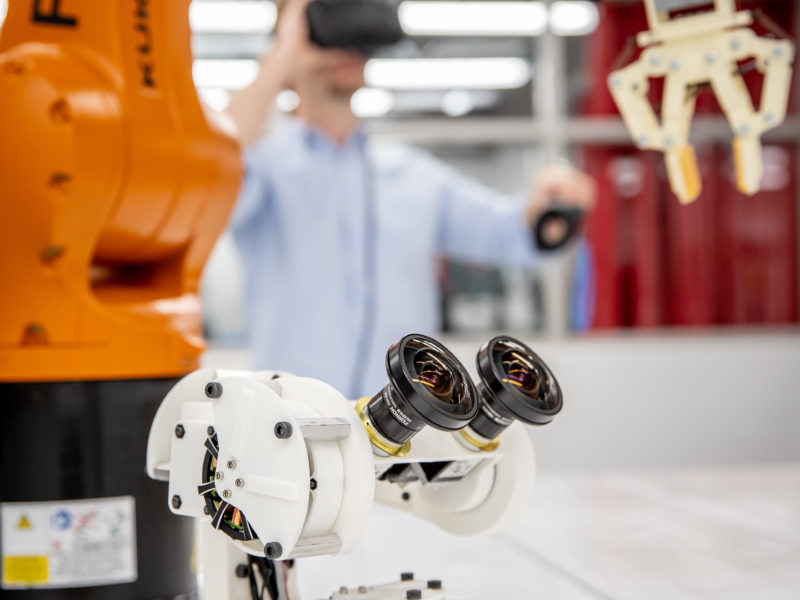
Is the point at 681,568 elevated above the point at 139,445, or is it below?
below

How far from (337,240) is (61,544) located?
1.35 m

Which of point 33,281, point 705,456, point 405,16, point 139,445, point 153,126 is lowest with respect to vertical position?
point 705,456

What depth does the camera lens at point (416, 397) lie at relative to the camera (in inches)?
23.5

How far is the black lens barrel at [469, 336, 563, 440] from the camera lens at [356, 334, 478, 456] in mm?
35

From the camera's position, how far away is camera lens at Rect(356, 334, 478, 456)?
597mm

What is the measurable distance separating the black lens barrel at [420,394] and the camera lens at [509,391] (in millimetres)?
29

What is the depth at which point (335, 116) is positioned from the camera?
2072 mm

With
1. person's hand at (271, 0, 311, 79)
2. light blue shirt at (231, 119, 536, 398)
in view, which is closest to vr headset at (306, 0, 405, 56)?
person's hand at (271, 0, 311, 79)

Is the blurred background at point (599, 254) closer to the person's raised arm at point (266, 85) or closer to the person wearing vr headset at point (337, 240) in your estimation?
the person wearing vr headset at point (337, 240)

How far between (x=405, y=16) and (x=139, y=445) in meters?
3.18

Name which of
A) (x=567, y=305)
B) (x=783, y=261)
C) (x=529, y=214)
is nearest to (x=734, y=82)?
(x=529, y=214)

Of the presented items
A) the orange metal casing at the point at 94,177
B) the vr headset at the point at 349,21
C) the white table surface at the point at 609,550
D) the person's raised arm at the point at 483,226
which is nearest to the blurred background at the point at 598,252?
the person's raised arm at the point at 483,226

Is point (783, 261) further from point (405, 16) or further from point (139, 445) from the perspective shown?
point (139, 445)

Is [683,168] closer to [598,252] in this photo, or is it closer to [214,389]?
[214,389]
